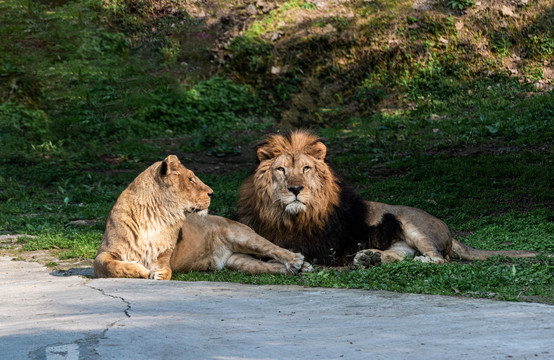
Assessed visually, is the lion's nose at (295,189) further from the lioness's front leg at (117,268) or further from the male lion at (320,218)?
the lioness's front leg at (117,268)

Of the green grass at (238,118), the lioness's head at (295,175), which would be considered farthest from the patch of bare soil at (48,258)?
the lioness's head at (295,175)

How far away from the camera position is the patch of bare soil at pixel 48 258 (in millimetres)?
7227

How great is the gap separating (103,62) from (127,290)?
15.4 metres

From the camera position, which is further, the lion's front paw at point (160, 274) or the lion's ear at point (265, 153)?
the lion's ear at point (265, 153)

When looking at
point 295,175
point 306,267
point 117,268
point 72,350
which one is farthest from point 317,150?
point 72,350

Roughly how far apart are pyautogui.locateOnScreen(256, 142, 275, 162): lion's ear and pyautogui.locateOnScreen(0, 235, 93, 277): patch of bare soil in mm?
2033

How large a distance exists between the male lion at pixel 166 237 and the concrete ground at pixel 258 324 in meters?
0.70

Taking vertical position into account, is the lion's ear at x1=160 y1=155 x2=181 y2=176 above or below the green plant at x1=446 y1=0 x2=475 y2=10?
below

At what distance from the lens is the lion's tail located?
740cm

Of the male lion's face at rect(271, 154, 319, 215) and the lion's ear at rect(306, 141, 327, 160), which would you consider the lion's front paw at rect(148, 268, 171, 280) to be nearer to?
the male lion's face at rect(271, 154, 319, 215)

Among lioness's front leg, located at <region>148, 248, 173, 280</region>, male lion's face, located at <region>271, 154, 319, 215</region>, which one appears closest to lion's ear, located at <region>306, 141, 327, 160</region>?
male lion's face, located at <region>271, 154, 319, 215</region>

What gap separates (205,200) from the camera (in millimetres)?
6906

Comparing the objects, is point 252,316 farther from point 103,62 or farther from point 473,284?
point 103,62

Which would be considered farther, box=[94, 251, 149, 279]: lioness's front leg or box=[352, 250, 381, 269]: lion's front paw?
box=[352, 250, 381, 269]: lion's front paw
